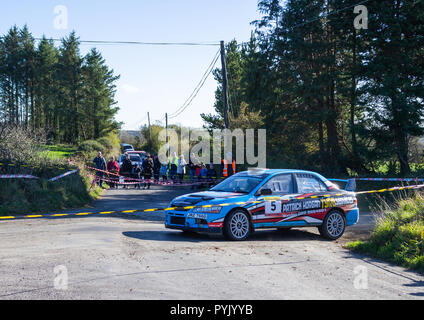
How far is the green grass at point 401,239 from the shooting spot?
8.88 meters

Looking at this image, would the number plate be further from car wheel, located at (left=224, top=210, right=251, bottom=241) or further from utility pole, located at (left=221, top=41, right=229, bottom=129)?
utility pole, located at (left=221, top=41, right=229, bottom=129)

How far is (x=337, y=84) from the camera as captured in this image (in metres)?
26.1

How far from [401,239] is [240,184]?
3.79 metres

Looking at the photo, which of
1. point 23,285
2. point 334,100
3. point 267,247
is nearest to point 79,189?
point 267,247

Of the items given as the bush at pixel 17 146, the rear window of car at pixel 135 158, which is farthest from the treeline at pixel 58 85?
the bush at pixel 17 146

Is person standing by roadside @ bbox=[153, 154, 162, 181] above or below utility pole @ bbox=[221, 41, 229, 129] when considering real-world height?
below

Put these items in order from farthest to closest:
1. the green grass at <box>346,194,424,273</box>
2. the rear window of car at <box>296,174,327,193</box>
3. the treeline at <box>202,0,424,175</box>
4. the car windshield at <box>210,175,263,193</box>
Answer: the treeline at <box>202,0,424,175</box> → the rear window of car at <box>296,174,327,193</box> → the car windshield at <box>210,175,263,193</box> → the green grass at <box>346,194,424,273</box>

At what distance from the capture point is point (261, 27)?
30.6 meters

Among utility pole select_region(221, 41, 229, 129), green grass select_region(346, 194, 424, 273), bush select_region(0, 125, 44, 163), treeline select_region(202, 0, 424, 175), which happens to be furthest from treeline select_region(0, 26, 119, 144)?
green grass select_region(346, 194, 424, 273)

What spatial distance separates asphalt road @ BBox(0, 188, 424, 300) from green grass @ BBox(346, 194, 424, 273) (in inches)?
13.1

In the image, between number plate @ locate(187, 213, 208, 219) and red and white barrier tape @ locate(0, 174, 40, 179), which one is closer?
number plate @ locate(187, 213, 208, 219)

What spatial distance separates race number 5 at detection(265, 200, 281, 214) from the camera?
11.0 metres

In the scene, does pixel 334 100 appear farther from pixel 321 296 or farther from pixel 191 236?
pixel 321 296

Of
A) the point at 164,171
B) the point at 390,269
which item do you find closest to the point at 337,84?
the point at 164,171
